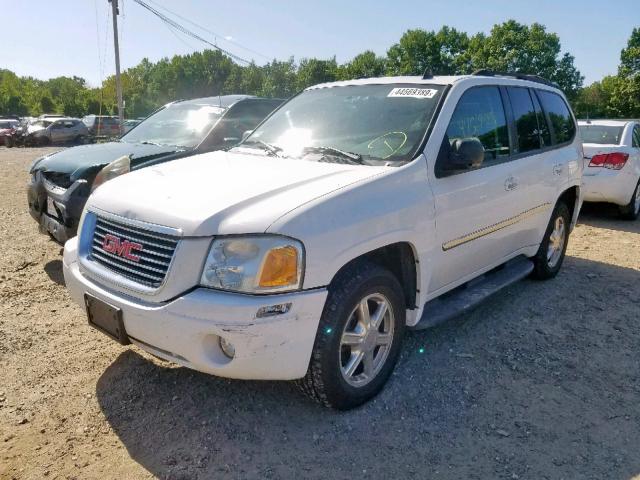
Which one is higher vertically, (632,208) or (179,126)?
(179,126)

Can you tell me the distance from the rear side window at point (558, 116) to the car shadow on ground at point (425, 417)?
2028 millimetres

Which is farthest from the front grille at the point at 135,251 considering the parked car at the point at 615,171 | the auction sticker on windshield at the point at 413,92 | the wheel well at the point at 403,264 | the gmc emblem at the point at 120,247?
the parked car at the point at 615,171

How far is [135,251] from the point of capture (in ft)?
9.00

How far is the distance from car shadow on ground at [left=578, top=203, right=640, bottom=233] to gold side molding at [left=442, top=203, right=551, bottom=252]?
412cm

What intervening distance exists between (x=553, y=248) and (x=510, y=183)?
1633mm

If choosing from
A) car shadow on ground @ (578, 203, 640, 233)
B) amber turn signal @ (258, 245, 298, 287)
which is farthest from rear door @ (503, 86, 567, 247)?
car shadow on ground @ (578, 203, 640, 233)

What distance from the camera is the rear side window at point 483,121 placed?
142 inches

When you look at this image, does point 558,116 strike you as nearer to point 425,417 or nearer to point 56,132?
point 425,417

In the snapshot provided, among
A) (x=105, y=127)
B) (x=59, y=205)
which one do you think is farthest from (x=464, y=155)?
(x=105, y=127)

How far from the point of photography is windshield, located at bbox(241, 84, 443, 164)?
339 centimetres

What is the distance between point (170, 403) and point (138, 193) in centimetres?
120

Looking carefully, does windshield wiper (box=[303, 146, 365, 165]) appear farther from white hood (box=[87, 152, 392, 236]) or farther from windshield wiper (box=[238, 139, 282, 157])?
windshield wiper (box=[238, 139, 282, 157])

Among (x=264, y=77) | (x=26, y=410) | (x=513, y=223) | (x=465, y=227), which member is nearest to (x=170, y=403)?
(x=26, y=410)

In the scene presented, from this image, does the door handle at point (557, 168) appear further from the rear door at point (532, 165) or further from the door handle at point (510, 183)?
the door handle at point (510, 183)
